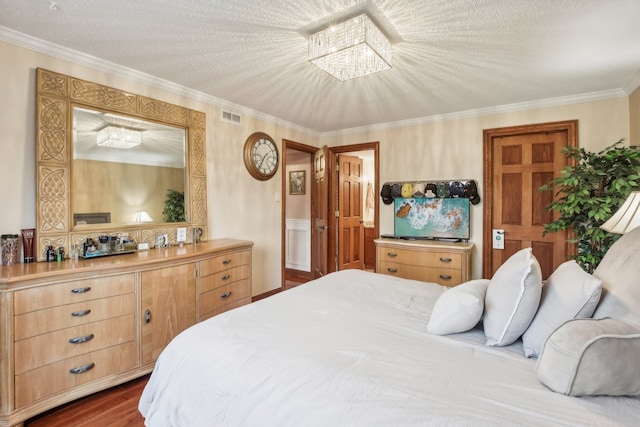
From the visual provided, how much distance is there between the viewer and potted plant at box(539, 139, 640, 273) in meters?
2.53

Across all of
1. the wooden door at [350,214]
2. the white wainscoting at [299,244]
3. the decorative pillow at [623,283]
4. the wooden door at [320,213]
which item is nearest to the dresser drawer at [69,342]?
the decorative pillow at [623,283]

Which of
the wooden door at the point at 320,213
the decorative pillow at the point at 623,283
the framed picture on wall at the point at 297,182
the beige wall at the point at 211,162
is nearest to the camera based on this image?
the decorative pillow at the point at 623,283

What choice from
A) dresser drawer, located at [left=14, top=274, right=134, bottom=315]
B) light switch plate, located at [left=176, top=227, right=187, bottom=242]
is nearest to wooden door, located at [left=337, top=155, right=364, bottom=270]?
light switch plate, located at [left=176, top=227, right=187, bottom=242]

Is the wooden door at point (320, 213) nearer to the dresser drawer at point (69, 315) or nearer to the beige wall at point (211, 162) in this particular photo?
the beige wall at point (211, 162)

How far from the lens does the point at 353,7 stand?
1.82 meters

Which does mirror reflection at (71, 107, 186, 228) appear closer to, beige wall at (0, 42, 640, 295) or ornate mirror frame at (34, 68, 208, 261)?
ornate mirror frame at (34, 68, 208, 261)

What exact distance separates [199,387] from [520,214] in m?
3.74

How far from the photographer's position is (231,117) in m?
3.58

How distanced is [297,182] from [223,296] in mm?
3249

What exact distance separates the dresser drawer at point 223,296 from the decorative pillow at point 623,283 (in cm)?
257

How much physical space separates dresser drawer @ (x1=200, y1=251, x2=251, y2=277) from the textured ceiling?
1632 mm

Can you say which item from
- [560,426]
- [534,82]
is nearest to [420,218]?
[534,82]

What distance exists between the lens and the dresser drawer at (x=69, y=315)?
1.77 m

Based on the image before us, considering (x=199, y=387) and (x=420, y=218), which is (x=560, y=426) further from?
(x=420, y=218)
